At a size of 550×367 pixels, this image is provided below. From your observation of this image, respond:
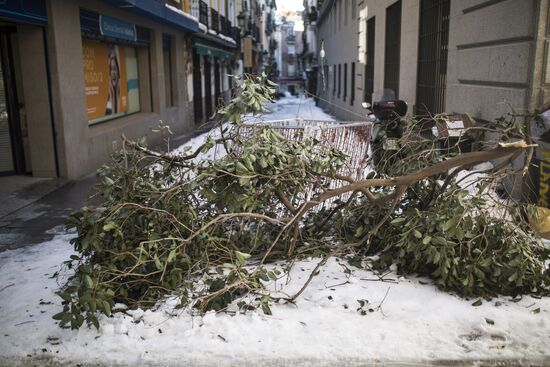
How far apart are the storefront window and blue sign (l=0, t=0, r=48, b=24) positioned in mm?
2148

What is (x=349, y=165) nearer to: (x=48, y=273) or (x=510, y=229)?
(x=510, y=229)

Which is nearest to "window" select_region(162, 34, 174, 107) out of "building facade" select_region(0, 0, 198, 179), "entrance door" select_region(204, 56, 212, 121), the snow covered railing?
"building facade" select_region(0, 0, 198, 179)

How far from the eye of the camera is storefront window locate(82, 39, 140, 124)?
34.8 feet

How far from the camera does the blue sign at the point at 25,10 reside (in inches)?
277

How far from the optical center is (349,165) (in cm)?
534

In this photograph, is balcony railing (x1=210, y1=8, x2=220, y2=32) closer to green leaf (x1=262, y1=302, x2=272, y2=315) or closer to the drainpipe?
the drainpipe

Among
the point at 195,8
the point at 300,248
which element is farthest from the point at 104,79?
the point at 300,248

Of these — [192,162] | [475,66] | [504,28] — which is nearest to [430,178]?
[192,162]

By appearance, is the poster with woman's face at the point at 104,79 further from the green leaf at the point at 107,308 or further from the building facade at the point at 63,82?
the green leaf at the point at 107,308

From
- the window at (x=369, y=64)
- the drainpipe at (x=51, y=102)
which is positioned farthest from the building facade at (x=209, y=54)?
the drainpipe at (x=51, y=102)

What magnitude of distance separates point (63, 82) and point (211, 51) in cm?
1381

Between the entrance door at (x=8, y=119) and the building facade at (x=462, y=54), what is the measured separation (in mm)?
4820

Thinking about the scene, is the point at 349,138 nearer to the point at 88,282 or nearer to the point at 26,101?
the point at 88,282

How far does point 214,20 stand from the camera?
71.1 feet
